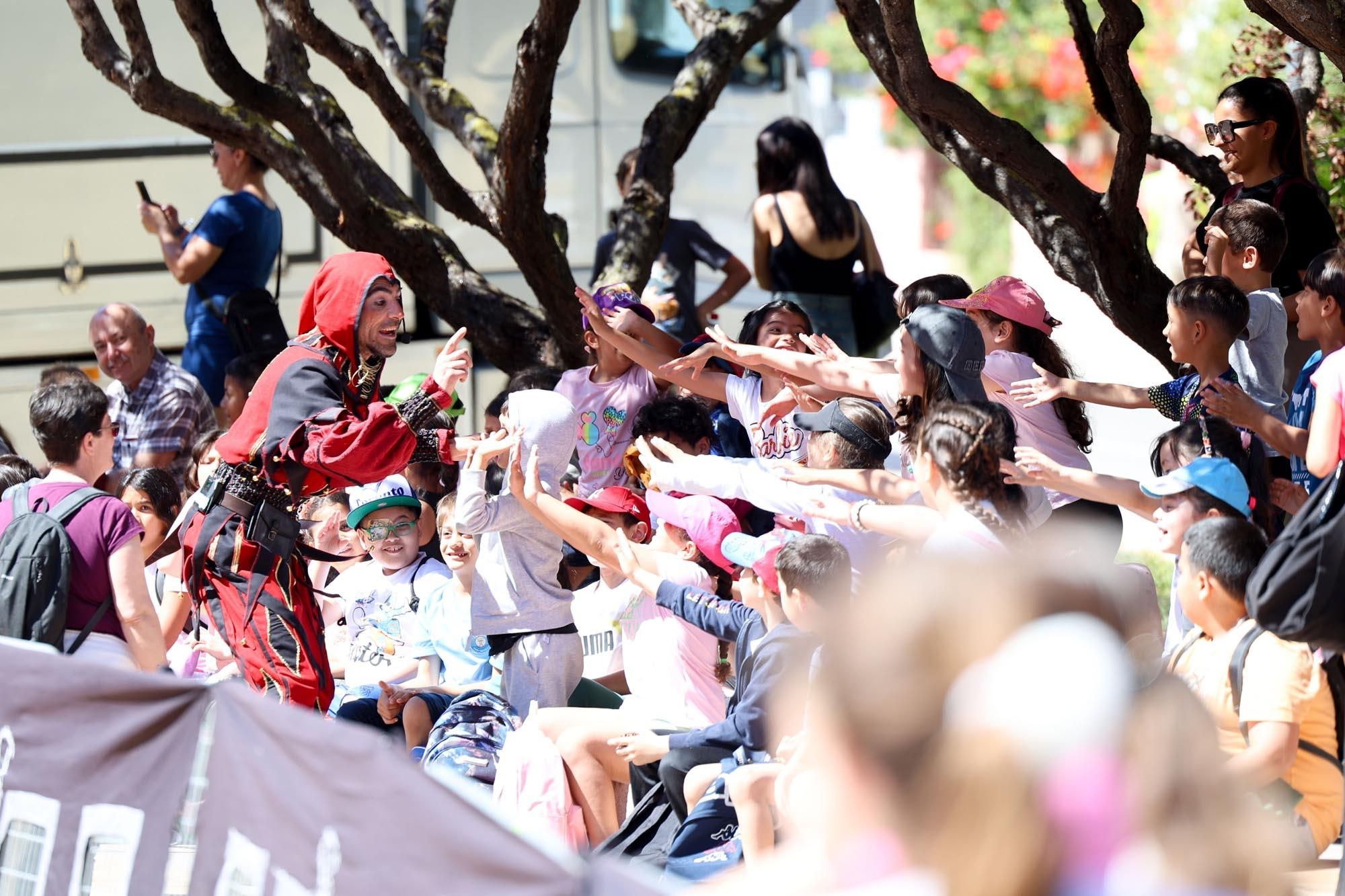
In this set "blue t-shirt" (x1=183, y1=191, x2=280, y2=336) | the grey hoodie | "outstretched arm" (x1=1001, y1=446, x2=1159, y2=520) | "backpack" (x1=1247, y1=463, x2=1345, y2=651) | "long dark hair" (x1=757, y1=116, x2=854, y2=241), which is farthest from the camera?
"blue t-shirt" (x1=183, y1=191, x2=280, y2=336)

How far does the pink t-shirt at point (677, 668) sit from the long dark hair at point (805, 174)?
7.74ft

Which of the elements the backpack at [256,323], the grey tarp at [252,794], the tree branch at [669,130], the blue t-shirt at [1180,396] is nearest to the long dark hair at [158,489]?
the backpack at [256,323]

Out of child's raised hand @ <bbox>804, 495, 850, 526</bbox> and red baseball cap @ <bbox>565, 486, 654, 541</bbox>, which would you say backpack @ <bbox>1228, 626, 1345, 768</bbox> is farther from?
red baseball cap @ <bbox>565, 486, 654, 541</bbox>

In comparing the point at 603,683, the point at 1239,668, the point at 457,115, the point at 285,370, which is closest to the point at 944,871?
the point at 1239,668

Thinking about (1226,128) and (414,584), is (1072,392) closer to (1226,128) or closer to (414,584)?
(1226,128)

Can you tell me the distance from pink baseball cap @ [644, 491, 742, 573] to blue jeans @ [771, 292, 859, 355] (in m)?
A: 2.00

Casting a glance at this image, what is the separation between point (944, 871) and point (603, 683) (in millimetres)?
4118

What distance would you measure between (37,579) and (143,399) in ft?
10.3

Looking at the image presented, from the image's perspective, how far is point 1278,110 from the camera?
515 centimetres

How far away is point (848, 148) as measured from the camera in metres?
28.8

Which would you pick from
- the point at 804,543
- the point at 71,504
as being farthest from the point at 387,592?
the point at 804,543

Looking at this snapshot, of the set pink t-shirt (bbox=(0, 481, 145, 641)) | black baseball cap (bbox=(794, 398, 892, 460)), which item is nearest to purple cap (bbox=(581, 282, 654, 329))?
black baseball cap (bbox=(794, 398, 892, 460))

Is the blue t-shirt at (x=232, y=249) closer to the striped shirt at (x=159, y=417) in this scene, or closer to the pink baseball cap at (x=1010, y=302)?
the striped shirt at (x=159, y=417)

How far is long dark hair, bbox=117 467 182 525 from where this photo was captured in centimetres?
607
